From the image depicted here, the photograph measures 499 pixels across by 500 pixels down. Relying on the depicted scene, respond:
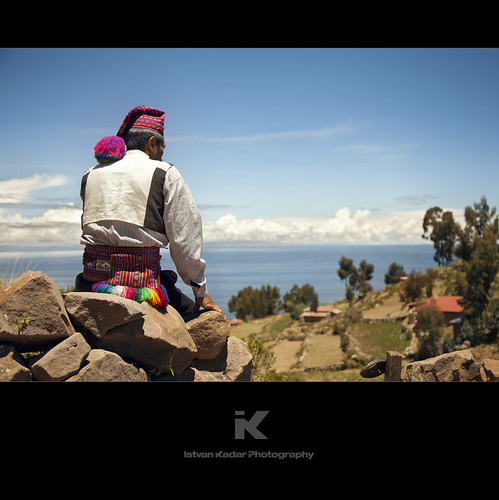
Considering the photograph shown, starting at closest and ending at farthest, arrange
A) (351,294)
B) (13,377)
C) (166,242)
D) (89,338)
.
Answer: (13,377) → (89,338) → (166,242) → (351,294)

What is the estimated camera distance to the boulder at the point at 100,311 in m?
3.54

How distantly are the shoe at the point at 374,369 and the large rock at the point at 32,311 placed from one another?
2567 millimetres

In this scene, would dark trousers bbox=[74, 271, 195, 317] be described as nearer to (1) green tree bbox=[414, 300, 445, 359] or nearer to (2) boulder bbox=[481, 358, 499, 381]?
(2) boulder bbox=[481, 358, 499, 381]

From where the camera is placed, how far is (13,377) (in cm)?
334

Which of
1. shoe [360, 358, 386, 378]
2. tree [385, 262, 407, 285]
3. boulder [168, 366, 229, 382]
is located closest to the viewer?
boulder [168, 366, 229, 382]

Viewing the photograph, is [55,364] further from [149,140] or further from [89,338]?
[149,140]

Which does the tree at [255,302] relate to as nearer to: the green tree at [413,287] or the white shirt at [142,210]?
the green tree at [413,287]

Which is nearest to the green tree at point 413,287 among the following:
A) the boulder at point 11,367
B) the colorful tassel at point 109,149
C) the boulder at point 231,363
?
the boulder at point 231,363

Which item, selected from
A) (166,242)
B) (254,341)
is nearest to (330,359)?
(254,341)

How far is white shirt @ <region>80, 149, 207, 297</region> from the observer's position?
3.95 metres

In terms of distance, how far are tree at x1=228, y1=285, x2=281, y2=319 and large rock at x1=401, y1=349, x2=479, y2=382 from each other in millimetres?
76365
